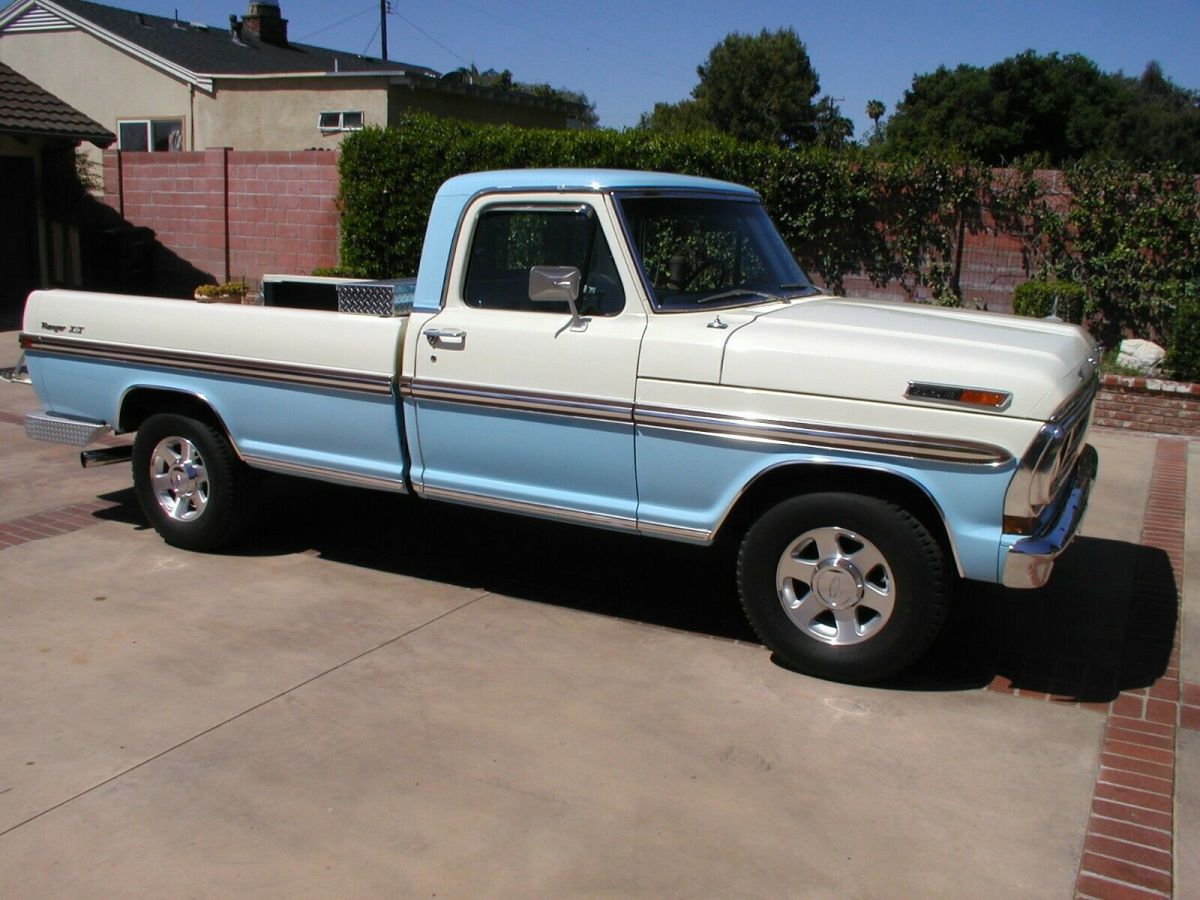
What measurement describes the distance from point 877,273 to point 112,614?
32.7 ft

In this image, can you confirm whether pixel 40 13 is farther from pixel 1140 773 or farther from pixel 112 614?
pixel 1140 773

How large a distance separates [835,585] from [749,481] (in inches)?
22.4

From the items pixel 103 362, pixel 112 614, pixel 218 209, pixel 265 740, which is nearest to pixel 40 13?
pixel 218 209

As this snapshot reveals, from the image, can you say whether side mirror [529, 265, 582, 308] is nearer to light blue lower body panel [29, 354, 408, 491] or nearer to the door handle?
the door handle

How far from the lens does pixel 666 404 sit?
5.00 meters

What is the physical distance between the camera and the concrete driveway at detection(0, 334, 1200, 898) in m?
3.60

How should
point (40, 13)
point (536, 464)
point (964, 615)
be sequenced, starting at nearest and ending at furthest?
point (536, 464) → point (964, 615) → point (40, 13)

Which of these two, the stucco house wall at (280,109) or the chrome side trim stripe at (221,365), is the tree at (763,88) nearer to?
the stucco house wall at (280,109)

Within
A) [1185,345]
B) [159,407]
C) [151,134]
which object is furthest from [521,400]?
[151,134]

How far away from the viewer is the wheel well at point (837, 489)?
474 centimetres

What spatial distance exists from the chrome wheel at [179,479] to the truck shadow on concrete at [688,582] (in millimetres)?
376

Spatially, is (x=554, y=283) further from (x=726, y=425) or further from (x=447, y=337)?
(x=726, y=425)

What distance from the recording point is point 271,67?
26438mm

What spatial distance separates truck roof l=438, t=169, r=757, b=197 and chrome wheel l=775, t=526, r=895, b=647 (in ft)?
6.15
